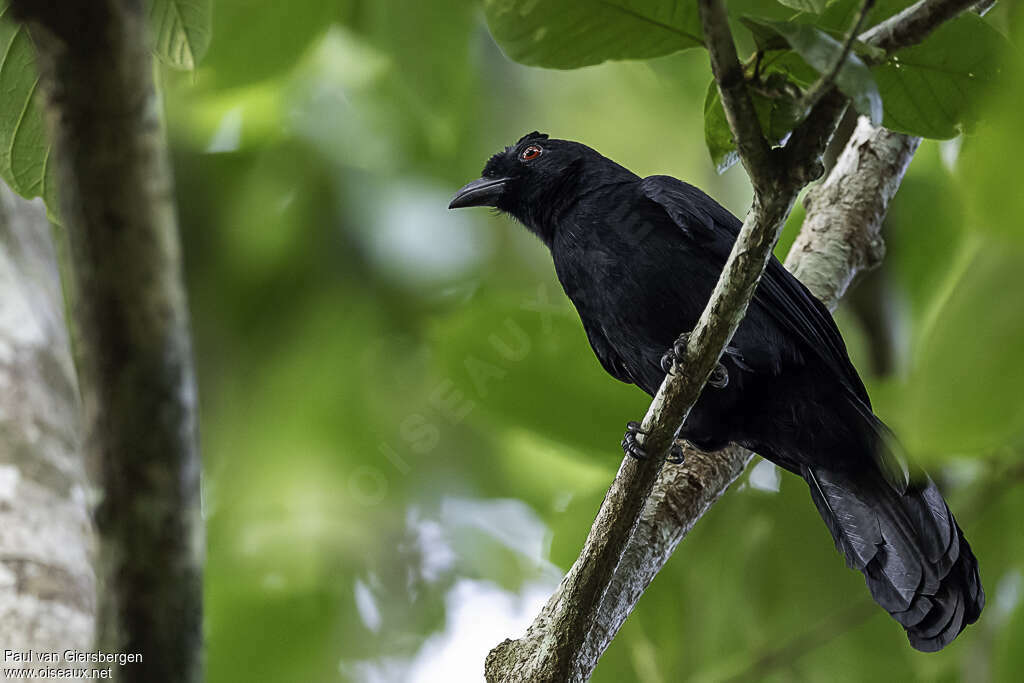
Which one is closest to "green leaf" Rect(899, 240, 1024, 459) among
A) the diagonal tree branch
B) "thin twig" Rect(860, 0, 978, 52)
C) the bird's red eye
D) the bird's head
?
the diagonal tree branch

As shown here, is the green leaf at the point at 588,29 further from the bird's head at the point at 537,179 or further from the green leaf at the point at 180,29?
the bird's head at the point at 537,179

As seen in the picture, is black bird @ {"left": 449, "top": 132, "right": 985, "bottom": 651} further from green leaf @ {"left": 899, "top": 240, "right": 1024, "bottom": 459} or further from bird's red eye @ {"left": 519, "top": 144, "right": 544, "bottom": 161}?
green leaf @ {"left": 899, "top": 240, "right": 1024, "bottom": 459}

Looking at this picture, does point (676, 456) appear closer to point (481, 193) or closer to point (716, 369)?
point (716, 369)

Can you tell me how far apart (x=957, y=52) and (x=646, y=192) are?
1.31 metres

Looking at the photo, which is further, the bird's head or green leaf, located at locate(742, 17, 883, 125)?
the bird's head

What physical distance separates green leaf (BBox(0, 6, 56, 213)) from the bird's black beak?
195 cm

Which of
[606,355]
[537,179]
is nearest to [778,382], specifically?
[606,355]

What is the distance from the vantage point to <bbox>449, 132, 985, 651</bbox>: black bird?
104 inches

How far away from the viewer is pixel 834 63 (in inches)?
56.3

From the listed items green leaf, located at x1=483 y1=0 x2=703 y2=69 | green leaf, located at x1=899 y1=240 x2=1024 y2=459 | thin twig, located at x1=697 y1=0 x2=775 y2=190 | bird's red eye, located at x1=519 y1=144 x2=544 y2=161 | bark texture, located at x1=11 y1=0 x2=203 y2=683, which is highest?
bird's red eye, located at x1=519 y1=144 x2=544 y2=161

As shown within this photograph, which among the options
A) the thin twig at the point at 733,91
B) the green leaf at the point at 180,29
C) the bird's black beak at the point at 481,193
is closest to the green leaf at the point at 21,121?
the green leaf at the point at 180,29

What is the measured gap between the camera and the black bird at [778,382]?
2.64m

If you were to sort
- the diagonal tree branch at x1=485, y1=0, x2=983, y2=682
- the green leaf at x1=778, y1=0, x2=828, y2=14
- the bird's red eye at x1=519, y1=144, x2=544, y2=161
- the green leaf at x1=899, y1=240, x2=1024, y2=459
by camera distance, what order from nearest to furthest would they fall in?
the green leaf at x1=899, y1=240, x2=1024, y2=459 < the diagonal tree branch at x1=485, y1=0, x2=983, y2=682 < the green leaf at x1=778, y1=0, x2=828, y2=14 < the bird's red eye at x1=519, y1=144, x2=544, y2=161

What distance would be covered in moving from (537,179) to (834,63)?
2.40 meters
